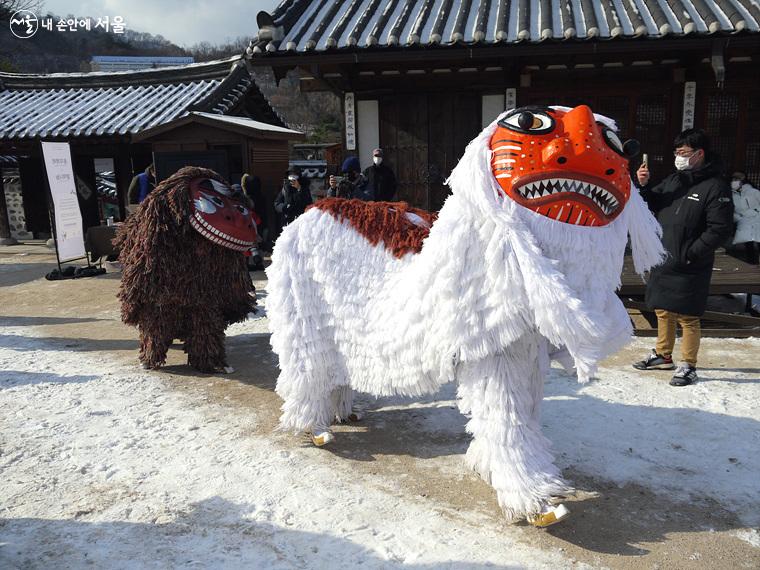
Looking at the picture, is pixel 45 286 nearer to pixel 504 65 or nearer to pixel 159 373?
pixel 159 373

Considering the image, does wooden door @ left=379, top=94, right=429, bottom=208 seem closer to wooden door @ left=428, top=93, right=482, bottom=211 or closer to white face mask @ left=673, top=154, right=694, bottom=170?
wooden door @ left=428, top=93, right=482, bottom=211

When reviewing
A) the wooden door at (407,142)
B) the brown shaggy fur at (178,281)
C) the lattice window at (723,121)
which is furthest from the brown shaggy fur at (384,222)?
the lattice window at (723,121)

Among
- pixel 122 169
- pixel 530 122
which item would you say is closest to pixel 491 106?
pixel 530 122

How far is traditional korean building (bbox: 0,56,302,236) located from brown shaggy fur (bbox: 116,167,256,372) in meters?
5.74

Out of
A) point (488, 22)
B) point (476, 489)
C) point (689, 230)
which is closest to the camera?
point (476, 489)

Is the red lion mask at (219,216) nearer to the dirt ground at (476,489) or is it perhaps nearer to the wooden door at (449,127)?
the dirt ground at (476,489)

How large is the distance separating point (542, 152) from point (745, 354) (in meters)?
3.61

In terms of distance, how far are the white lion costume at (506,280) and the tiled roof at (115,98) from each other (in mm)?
9515

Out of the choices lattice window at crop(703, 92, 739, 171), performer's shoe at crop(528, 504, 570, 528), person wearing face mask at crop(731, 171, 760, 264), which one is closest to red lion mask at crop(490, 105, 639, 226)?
performer's shoe at crop(528, 504, 570, 528)

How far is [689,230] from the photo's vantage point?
3.94m

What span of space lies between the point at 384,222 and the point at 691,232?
2.38 m

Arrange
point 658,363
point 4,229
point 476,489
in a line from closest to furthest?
point 476,489
point 658,363
point 4,229

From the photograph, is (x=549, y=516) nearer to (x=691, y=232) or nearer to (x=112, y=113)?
(x=691, y=232)

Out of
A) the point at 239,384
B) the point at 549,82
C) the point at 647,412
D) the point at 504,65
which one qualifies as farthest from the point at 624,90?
the point at 239,384
